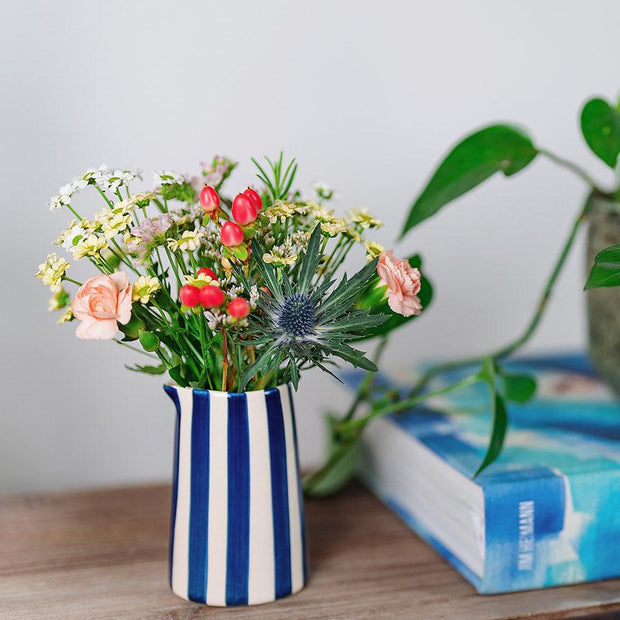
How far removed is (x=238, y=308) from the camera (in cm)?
46

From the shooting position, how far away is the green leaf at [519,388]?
700 mm

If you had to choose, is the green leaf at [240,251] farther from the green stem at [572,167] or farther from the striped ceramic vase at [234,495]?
the green stem at [572,167]

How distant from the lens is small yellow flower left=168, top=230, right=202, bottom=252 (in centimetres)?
49

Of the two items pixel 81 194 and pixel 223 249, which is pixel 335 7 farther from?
pixel 223 249

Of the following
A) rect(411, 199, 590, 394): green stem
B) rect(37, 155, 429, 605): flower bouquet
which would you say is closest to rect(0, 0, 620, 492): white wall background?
rect(411, 199, 590, 394): green stem

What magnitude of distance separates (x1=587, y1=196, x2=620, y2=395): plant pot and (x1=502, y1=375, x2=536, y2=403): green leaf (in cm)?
11

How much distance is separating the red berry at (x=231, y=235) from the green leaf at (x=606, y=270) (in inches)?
9.5

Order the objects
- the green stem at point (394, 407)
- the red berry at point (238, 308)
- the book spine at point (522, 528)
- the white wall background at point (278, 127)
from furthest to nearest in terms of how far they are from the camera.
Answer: the white wall background at point (278, 127) → the green stem at point (394, 407) → the book spine at point (522, 528) → the red berry at point (238, 308)

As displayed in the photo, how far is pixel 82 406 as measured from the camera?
2.81 ft

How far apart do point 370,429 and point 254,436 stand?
0.27 m

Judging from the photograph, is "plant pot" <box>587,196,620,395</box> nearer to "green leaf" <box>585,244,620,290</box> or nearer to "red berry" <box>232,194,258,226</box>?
"green leaf" <box>585,244,620,290</box>

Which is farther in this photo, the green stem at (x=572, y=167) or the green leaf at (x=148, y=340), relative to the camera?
the green stem at (x=572, y=167)

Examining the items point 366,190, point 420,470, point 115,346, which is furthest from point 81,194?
point 420,470

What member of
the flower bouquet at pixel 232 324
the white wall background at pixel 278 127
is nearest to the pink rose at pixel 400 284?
the flower bouquet at pixel 232 324
